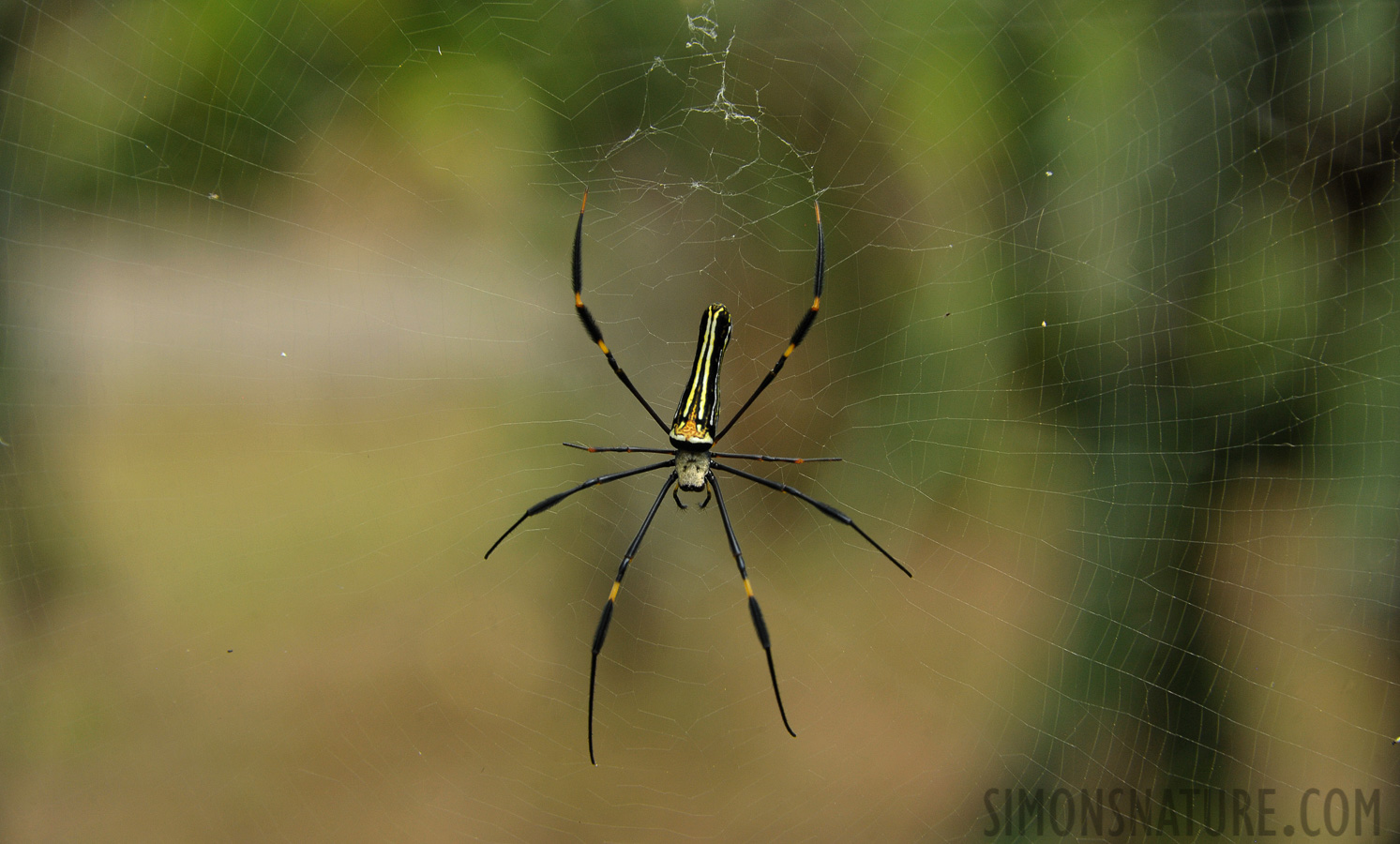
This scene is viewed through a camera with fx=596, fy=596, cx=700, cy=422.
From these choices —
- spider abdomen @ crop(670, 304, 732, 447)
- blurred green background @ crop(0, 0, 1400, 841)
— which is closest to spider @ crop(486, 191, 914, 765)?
spider abdomen @ crop(670, 304, 732, 447)

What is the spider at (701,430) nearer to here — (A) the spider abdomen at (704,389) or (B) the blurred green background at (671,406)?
(A) the spider abdomen at (704,389)

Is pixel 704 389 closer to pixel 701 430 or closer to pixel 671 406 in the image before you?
pixel 701 430

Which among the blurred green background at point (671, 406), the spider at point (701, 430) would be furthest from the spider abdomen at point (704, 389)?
the blurred green background at point (671, 406)

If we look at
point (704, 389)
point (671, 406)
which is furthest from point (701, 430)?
point (671, 406)

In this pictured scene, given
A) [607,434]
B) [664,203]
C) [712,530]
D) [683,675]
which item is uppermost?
[664,203]

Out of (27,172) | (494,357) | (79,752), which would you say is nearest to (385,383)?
(494,357)

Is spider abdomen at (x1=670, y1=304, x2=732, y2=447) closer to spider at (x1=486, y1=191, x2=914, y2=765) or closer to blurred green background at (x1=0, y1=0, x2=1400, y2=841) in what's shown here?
spider at (x1=486, y1=191, x2=914, y2=765)

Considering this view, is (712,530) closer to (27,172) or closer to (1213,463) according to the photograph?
(1213,463)

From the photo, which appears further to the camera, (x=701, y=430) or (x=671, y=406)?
(x=671, y=406)
